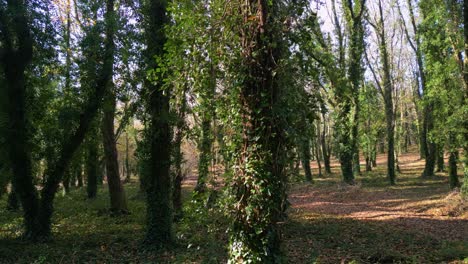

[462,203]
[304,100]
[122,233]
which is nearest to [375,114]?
[462,203]

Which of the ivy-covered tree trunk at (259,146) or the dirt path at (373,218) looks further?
the dirt path at (373,218)

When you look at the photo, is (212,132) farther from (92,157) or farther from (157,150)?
(92,157)

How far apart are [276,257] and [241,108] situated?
190cm

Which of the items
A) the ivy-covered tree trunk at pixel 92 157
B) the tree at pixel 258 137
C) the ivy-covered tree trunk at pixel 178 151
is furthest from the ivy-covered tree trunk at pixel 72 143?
the tree at pixel 258 137

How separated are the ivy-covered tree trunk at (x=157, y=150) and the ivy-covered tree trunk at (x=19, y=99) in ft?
12.0

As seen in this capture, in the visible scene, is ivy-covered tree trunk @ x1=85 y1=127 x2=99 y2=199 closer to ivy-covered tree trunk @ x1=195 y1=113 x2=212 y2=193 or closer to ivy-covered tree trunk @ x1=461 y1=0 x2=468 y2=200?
ivy-covered tree trunk @ x1=195 y1=113 x2=212 y2=193

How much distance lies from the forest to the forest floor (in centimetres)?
7

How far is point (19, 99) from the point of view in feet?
35.3

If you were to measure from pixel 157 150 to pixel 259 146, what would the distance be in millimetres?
6080

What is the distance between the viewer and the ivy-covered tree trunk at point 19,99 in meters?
10.4

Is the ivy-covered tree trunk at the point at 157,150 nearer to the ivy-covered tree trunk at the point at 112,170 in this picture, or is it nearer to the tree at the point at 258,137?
the tree at the point at 258,137

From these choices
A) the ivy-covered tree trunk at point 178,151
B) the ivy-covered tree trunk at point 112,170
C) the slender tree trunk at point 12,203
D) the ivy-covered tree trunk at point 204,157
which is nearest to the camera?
the ivy-covered tree trunk at point 204,157

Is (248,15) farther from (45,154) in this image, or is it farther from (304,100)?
(45,154)

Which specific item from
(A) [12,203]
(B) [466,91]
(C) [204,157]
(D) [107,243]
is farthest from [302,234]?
(A) [12,203]
